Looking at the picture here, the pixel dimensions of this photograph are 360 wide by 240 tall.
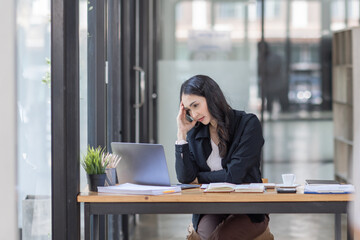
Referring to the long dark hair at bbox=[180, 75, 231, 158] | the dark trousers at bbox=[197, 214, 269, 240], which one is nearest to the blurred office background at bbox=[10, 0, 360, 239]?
the long dark hair at bbox=[180, 75, 231, 158]

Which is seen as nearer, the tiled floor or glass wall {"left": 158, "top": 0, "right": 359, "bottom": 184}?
the tiled floor

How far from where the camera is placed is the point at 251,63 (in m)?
7.75

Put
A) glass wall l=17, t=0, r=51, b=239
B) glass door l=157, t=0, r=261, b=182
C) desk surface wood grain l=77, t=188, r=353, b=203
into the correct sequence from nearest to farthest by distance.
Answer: glass wall l=17, t=0, r=51, b=239
desk surface wood grain l=77, t=188, r=353, b=203
glass door l=157, t=0, r=261, b=182

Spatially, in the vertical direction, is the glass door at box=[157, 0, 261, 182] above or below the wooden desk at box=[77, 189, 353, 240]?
above

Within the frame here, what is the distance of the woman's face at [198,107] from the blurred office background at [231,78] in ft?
2.20

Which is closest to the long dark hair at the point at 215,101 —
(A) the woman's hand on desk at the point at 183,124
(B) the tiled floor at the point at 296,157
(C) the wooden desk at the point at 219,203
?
(A) the woman's hand on desk at the point at 183,124

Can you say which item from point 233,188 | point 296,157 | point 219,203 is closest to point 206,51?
point 296,157

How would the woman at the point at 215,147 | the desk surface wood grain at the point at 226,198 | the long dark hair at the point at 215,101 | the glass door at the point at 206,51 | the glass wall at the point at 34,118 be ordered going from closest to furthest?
1. the glass wall at the point at 34,118
2. the desk surface wood grain at the point at 226,198
3. the woman at the point at 215,147
4. the long dark hair at the point at 215,101
5. the glass door at the point at 206,51

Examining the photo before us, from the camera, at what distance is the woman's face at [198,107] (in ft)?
12.5

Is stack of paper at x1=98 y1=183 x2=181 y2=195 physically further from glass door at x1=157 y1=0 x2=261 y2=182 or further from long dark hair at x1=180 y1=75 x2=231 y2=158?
glass door at x1=157 y1=0 x2=261 y2=182

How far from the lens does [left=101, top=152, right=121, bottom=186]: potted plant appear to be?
3.42 meters

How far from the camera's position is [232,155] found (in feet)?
12.4

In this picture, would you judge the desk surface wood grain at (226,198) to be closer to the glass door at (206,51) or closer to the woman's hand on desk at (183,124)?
the woman's hand on desk at (183,124)

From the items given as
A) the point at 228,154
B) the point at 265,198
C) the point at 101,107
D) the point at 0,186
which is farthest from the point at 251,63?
the point at 0,186
